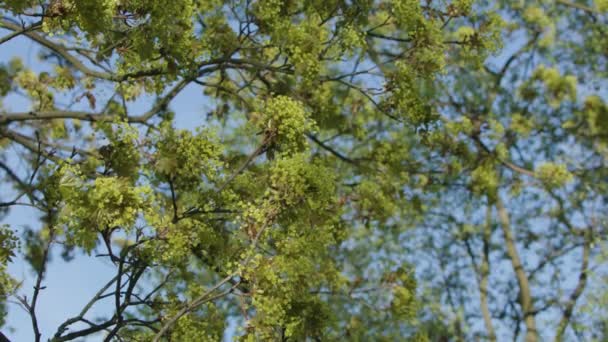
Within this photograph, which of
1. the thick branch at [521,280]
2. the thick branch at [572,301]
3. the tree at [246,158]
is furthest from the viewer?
the thick branch at [521,280]

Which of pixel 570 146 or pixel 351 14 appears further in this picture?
pixel 570 146

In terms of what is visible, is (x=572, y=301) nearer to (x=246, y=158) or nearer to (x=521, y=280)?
(x=521, y=280)

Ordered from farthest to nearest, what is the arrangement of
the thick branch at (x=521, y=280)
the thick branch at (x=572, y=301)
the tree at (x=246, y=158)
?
the thick branch at (x=521, y=280) < the thick branch at (x=572, y=301) < the tree at (x=246, y=158)

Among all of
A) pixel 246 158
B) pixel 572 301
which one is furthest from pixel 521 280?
pixel 246 158

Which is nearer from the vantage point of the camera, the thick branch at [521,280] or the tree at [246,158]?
the tree at [246,158]

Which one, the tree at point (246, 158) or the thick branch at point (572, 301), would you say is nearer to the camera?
the tree at point (246, 158)

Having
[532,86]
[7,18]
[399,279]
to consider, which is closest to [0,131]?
[7,18]

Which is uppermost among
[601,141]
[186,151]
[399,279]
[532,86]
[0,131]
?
[532,86]

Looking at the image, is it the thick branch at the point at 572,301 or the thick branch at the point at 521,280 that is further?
the thick branch at the point at 521,280

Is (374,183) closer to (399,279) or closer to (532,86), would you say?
(399,279)

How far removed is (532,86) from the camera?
1533cm

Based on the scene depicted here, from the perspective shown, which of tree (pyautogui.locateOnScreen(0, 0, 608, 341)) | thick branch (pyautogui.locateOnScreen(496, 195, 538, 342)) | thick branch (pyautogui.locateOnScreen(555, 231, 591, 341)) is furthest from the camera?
thick branch (pyautogui.locateOnScreen(496, 195, 538, 342))

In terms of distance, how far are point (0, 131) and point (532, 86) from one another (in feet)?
36.2

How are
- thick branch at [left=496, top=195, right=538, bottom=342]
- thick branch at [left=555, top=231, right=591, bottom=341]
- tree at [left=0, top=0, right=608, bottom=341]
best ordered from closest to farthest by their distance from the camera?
1. tree at [left=0, top=0, right=608, bottom=341]
2. thick branch at [left=555, top=231, right=591, bottom=341]
3. thick branch at [left=496, top=195, right=538, bottom=342]
